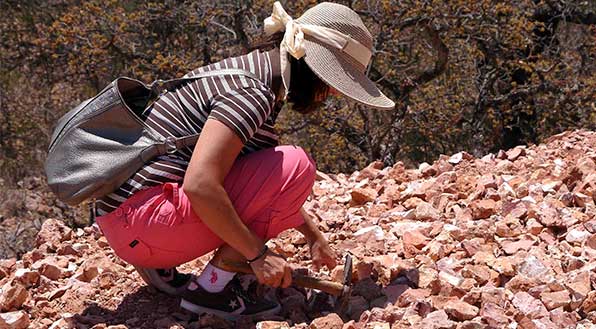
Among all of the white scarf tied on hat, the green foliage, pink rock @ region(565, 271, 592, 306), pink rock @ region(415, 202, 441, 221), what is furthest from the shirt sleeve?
the green foliage

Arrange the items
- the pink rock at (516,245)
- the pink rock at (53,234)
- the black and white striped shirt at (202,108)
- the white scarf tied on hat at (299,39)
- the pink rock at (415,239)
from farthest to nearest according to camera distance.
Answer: the pink rock at (53,234) < the pink rock at (415,239) < the pink rock at (516,245) < the white scarf tied on hat at (299,39) < the black and white striped shirt at (202,108)

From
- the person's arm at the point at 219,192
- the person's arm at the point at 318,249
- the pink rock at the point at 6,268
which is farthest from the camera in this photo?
the pink rock at the point at 6,268

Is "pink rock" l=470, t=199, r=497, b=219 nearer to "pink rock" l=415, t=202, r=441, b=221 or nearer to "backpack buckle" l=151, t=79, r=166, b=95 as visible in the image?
"pink rock" l=415, t=202, r=441, b=221

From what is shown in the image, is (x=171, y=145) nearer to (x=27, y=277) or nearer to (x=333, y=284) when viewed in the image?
(x=333, y=284)

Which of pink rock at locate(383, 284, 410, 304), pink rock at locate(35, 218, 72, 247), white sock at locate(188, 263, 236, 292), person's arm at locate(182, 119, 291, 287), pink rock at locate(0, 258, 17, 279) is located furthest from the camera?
pink rock at locate(35, 218, 72, 247)

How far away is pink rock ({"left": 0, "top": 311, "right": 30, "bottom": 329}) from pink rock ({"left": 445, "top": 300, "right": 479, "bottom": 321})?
135cm

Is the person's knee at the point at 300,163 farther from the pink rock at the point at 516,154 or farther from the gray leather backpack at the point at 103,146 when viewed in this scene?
the pink rock at the point at 516,154

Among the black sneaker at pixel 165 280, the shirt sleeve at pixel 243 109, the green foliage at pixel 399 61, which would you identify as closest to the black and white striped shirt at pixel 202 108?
the shirt sleeve at pixel 243 109

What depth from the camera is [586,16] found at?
807 centimetres

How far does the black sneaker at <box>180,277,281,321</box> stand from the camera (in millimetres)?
2629

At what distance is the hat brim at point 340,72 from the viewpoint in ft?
8.26

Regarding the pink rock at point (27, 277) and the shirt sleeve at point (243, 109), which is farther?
the pink rock at point (27, 277)

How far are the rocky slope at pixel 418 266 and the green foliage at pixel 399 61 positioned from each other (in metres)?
3.30

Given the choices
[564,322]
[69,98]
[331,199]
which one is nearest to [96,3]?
[69,98]
